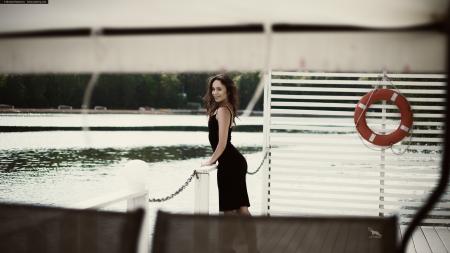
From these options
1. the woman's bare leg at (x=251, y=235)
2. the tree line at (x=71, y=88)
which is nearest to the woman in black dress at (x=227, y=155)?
the tree line at (x=71, y=88)

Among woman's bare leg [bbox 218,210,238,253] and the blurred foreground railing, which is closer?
woman's bare leg [bbox 218,210,238,253]

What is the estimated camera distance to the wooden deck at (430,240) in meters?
5.34

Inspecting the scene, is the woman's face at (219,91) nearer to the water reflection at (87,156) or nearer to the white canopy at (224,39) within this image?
the white canopy at (224,39)

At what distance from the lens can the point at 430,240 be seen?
5793mm

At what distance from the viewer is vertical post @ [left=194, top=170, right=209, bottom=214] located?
418 centimetres

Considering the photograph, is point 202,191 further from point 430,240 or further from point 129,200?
point 430,240

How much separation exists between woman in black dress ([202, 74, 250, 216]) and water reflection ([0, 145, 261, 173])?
67.7 feet

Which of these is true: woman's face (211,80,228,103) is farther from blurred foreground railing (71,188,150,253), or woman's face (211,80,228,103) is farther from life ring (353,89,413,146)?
life ring (353,89,413,146)

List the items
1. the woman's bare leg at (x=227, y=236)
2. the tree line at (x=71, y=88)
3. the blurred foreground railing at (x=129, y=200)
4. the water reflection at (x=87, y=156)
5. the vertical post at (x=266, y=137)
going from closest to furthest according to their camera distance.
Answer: the woman's bare leg at (x=227, y=236)
the tree line at (x=71, y=88)
the blurred foreground railing at (x=129, y=200)
the vertical post at (x=266, y=137)
the water reflection at (x=87, y=156)

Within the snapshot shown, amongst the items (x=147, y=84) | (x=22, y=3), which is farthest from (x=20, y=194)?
(x=22, y=3)

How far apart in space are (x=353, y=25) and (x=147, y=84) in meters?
3.05

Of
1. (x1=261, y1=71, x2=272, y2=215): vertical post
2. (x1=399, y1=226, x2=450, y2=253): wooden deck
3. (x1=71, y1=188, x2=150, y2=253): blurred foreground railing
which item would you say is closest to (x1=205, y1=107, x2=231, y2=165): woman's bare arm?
(x1=71, y1=188, x2=150, y2=253): blurred foreground railing

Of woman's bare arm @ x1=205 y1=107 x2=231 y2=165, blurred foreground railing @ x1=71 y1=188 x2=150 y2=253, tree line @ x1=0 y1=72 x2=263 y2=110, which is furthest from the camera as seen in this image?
woman's bare arm @ x1=205 y1=107 x2=231 y2=165

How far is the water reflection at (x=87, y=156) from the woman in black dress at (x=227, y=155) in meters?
20.6
